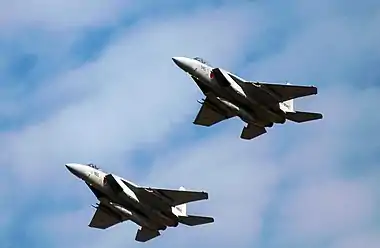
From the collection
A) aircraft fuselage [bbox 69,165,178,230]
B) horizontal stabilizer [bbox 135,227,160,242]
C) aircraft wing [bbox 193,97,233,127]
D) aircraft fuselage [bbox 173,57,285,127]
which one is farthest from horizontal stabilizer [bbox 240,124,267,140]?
horizontal stabilizer [bbox 135,227,160,242]

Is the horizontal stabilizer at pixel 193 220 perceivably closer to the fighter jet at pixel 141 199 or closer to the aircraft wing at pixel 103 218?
the fighter jet at pixel 141 199

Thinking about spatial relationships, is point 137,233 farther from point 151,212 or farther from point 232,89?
point 232,89

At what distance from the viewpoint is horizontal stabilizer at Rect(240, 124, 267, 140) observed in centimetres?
16688

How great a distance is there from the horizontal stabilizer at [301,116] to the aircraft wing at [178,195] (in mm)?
13228

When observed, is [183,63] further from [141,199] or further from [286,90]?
[141,199]

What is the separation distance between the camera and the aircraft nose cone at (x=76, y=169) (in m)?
161

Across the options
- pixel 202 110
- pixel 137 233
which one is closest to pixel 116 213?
pixel 137 233

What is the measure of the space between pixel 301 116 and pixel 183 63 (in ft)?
47.5

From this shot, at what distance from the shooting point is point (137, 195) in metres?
161

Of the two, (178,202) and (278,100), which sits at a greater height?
(278,100)

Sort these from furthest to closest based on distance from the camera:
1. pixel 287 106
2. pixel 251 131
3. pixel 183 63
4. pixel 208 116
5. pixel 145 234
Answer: pixel 251 131, pixel 208 116, pixel 145 234, pixel 287 106, pixel 183 63

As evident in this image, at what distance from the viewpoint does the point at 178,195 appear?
529ft

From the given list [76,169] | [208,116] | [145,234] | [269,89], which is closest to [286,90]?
[269,89]

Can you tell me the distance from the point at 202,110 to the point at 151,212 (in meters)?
13.6
